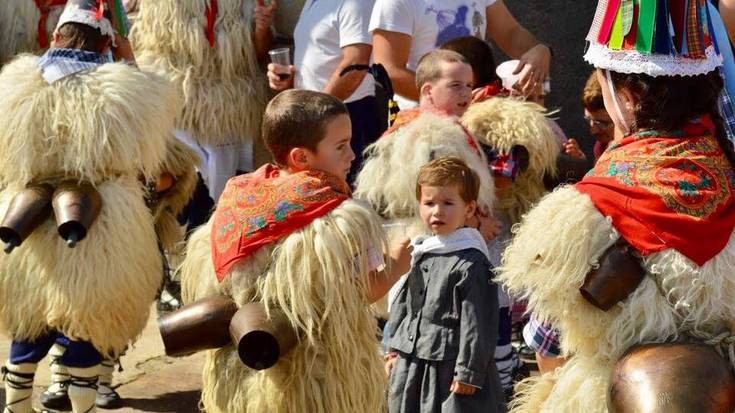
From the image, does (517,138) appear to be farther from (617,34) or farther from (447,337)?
(617,34)

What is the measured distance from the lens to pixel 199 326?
354 centimetres

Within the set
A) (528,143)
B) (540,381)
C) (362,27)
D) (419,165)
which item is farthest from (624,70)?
(362,27)

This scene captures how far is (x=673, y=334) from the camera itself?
2922 mm

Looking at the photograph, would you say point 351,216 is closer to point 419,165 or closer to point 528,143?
point 419,165

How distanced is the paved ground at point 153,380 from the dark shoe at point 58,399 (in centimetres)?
28

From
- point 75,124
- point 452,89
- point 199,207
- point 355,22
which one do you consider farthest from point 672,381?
point 199,207

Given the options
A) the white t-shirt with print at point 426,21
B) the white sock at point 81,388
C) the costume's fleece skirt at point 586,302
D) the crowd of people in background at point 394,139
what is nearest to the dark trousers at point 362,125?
the crowd of people in background at point 394,139

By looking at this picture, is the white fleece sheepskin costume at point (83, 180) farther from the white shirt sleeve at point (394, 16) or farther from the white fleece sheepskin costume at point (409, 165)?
the white shirt sleeve at point (394, 16)

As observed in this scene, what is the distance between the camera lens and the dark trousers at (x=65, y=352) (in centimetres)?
484

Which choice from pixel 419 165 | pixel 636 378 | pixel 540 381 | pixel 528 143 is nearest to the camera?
pixel 636 378

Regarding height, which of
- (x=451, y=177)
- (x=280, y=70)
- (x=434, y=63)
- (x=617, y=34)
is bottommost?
(x=280, y=70)

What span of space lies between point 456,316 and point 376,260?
64cm

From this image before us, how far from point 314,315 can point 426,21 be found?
7.43 ft

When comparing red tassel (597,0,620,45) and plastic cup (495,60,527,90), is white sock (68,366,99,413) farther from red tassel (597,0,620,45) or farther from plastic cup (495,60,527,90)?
red tassel (597,0,620,45)
